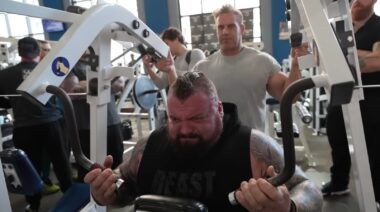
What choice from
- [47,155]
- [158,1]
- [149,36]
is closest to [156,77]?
[149,36]

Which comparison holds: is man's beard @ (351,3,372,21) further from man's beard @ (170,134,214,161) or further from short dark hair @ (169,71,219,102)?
man's beard @ (170,134,214,161)

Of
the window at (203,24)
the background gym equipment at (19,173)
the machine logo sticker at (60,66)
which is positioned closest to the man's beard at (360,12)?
the machine logo sticker at (60,66)

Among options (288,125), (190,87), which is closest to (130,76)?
(190,87)

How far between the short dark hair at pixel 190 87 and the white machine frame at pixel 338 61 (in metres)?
0.39

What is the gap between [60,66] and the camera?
1228 mm

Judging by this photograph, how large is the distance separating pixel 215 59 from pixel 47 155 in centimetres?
183

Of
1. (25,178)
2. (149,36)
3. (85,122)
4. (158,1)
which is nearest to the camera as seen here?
(25,178)

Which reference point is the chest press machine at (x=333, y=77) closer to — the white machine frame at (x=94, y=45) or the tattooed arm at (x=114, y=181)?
the tattooed arm at (x=114, y=181)

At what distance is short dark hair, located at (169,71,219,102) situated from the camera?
1.15m

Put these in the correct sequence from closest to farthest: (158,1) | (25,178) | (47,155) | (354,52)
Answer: (354,52), (25,178), (47,155), (158,1)

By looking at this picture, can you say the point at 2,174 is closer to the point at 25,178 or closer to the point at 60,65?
the point at 25,178

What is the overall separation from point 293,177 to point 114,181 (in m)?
0.62

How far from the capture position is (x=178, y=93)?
45.7 inches

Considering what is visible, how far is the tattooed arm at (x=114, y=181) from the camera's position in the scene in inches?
41.5
